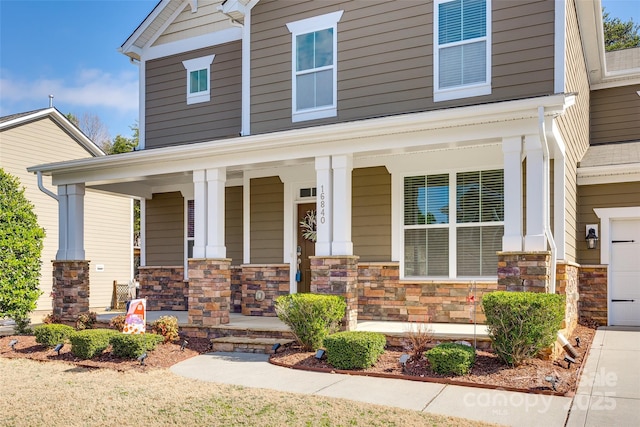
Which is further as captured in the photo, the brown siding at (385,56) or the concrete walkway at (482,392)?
the brown siding at (385,56)

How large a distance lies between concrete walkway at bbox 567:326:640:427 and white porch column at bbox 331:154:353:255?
3792mm

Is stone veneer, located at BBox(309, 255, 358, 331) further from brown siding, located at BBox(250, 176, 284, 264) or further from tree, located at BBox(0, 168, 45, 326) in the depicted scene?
tree, located at BBox(0, 168, 45, 326)

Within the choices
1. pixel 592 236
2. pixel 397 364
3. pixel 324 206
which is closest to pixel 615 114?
pixel 592 236

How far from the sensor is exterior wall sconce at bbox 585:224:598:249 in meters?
11.0

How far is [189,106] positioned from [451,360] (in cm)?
868

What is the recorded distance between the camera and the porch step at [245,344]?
29.1ft

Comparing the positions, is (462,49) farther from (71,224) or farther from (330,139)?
(71,224)

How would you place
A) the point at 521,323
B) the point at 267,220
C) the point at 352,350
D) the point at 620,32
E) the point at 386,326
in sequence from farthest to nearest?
1. the point at 620,32
2. the point at 267,220
3. the point at 386,326
4. the point at 352,350
5. the point at 521,323

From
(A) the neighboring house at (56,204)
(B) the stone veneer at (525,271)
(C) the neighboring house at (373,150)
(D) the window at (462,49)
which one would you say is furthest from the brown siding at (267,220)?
(A) the neighboring house at (56,204)

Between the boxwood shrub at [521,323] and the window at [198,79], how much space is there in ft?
27.1

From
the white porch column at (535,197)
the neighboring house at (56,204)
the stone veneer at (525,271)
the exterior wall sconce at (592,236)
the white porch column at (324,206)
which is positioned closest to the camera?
the stone veneer at (525,271)

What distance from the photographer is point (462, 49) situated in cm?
950

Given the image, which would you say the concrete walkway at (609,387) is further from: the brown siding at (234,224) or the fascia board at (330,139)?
the brown siding at (234,224)

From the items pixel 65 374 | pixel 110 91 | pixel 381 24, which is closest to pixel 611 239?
pixel 381 24
